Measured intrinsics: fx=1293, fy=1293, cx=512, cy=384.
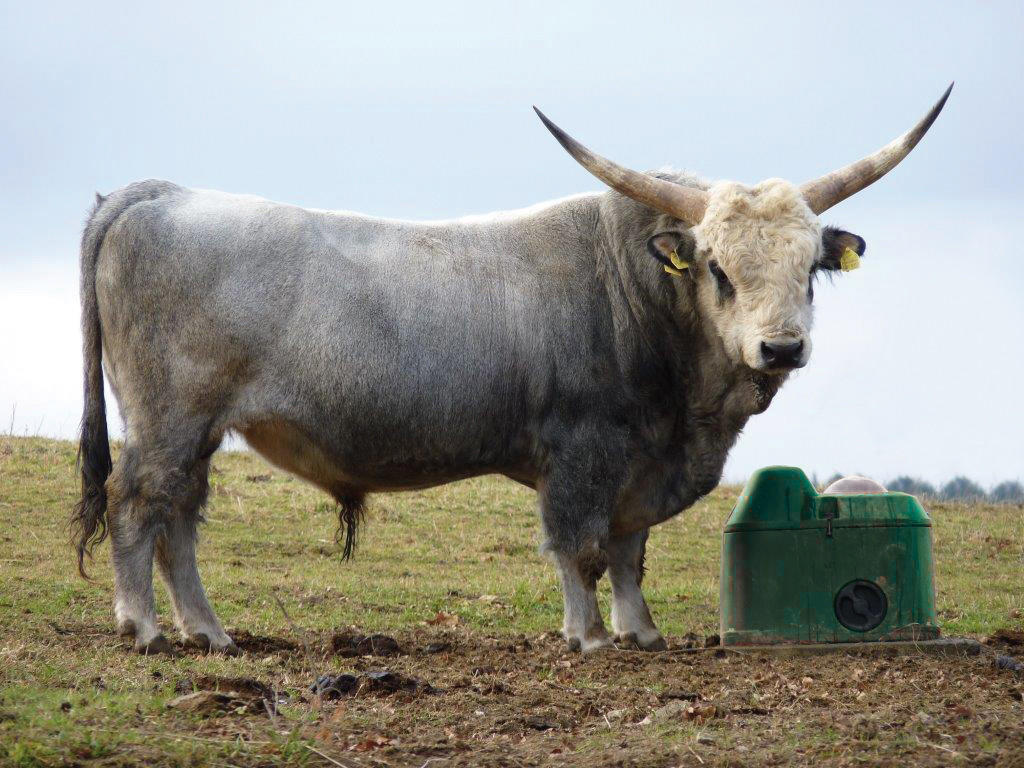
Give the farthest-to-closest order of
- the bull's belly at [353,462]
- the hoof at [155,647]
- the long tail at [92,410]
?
the long tail at [92,410]
the bull's belly at [353,462]
the hoof at [155,647]

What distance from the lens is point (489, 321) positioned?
25.0ft

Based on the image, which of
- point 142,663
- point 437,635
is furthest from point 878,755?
point 437,635

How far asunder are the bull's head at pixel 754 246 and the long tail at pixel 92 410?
2770mm

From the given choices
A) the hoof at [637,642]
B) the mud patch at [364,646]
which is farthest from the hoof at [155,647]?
the hoof at [637,642]

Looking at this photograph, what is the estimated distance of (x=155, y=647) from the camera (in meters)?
7.05

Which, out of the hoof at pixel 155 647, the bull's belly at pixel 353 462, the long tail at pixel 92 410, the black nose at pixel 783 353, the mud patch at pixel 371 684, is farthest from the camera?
the long tail at pixel 92 410

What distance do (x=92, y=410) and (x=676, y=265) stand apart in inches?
141

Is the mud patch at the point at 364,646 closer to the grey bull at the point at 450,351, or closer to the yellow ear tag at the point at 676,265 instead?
the grey bull at the point at 450,351

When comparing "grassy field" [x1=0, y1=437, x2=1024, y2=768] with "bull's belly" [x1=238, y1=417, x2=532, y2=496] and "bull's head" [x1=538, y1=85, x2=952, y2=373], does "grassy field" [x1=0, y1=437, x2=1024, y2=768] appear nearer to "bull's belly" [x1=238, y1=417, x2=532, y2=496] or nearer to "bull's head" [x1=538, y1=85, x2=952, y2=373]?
"bull's belly" [x1=238, y1=417, x2=532, y2=496]

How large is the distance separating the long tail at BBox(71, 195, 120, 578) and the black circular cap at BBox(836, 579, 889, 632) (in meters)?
4.23

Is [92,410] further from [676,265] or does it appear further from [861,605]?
[861,605]

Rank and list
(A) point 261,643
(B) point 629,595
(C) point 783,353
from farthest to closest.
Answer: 1. (B) point 629,595
2. (A) point 261,643
3. (C) point 783,353

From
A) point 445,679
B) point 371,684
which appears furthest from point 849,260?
point 371,684

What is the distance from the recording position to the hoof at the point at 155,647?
7020 mm
